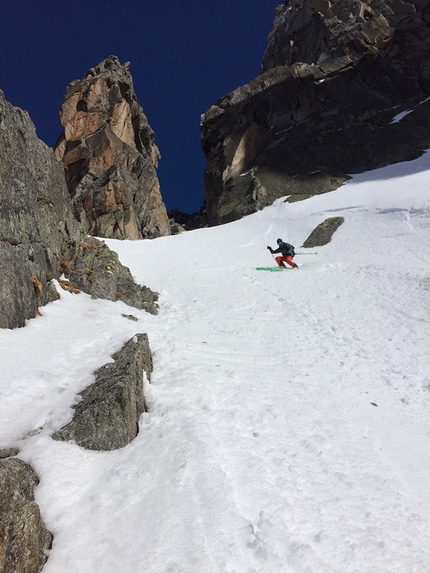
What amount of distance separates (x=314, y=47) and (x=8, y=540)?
85.5 m

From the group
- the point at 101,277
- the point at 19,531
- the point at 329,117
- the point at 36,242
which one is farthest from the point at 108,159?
the point at 19,531

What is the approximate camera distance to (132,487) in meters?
4.77

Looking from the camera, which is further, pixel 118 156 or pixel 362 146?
pixel 118 156

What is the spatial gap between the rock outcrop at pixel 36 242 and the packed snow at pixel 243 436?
66 cm

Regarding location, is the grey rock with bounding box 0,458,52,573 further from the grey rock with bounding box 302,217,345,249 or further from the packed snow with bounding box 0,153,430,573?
the grey rock with bounding box 302,217,345,249

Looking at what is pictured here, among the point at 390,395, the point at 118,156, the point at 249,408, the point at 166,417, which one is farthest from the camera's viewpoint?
the point at 118,156

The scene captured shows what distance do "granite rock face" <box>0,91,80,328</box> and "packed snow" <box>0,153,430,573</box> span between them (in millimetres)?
653

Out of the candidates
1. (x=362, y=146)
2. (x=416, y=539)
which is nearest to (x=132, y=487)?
(x=416, y=539)

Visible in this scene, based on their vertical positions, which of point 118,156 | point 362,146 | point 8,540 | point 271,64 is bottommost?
point 8,540

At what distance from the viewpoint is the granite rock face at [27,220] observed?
350 inches

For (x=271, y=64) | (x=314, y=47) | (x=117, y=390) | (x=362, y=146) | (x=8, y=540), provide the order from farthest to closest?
(x=271, y=64)
(x=314, y=47)
(x=362, y=146)
(x=117, y=390)
(x=8, y=540)

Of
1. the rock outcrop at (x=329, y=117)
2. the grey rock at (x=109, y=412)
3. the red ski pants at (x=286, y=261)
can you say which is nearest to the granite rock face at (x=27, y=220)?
the grey rock at (x=109, y=412)

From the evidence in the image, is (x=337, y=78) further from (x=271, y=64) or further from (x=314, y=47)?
(x=271, y=64)

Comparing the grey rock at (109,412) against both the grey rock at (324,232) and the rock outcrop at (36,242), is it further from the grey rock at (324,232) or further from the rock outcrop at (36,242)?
the grey rock at (324,232)
